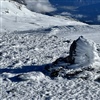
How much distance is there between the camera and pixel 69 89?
17.0 m

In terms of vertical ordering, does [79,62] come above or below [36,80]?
above

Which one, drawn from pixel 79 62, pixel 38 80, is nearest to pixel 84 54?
pixel 79 62

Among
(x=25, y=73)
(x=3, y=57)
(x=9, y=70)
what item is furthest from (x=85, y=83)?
(x=3, y=57)

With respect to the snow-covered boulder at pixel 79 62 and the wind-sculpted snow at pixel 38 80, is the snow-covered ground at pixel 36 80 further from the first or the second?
the snow-covered boulder at pixel 79 62

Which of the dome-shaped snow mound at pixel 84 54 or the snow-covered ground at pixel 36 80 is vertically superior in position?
the dome-shaped snow mound at pixel 84 54

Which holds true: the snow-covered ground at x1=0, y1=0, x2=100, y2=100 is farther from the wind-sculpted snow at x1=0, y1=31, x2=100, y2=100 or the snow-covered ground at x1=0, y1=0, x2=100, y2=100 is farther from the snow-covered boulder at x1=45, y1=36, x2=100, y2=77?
the snow-covered boulder at x1=45, y1=36, x2=100, y2=77

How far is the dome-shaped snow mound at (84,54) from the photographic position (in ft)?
63.0

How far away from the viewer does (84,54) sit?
19.2 m

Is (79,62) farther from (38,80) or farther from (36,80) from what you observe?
(36,80)

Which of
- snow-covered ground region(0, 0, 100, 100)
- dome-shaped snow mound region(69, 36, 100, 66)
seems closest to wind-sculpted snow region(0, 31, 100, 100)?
snow-covered ground region(0, 0, 100, 100)

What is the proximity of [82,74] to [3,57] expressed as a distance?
6430 millimetres

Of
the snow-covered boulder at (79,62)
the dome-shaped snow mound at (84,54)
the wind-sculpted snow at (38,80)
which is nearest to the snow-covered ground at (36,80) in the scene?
the wind-sculpted snow at (38,80)

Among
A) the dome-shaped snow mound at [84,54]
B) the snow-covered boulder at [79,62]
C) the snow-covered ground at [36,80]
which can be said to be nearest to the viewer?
the snow-covered ground at [36,80]

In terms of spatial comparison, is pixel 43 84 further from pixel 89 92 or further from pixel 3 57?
pixel 3 57
